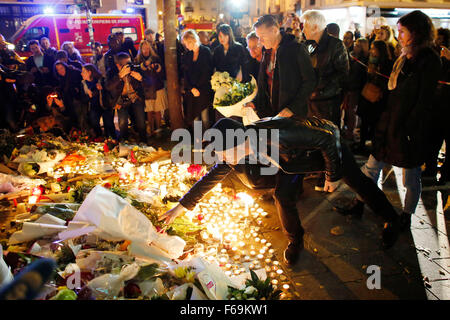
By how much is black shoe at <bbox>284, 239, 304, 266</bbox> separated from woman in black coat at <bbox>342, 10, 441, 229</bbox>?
53.8 inches

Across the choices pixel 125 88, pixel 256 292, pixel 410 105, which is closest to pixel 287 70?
pixel 410 105

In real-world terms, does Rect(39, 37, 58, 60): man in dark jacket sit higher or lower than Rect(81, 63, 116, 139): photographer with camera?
higher

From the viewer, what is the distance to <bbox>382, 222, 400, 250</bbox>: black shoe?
3.58m

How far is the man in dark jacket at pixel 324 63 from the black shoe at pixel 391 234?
1748 mm

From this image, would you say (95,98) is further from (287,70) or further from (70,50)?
(287,70)

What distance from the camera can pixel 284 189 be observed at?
3221 mm

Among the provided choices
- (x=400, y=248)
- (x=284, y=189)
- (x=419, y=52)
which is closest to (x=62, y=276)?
(x=284, y=189)

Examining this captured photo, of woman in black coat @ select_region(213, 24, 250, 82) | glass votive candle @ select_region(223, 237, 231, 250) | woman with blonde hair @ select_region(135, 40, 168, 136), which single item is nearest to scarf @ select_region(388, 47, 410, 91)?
glass votive candle @ select_region(223, 237, 231, 250)

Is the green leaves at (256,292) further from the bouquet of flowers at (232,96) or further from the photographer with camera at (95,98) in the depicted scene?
the photographer with camera at (95,98)

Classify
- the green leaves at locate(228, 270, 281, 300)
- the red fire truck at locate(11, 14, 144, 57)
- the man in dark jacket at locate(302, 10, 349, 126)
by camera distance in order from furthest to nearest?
the red fire truck at locate(11, 14, 144, 57)
the man in dark jacket at locate(302, 10, 349, 126)
the green leaves at locate(228, 270, 281, 300)

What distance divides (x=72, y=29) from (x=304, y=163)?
1272 cm

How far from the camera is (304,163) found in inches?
122

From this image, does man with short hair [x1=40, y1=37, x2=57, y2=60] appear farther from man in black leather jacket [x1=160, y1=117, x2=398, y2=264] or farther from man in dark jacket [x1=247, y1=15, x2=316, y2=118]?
man in black leather jacket [x1=160, y1=117, x2=398, y2=264]

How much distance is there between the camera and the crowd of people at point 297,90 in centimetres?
337
